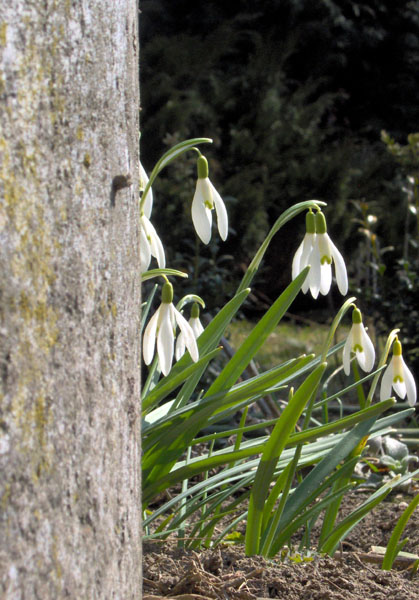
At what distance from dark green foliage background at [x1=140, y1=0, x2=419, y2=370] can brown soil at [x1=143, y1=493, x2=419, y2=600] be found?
363 centimetres

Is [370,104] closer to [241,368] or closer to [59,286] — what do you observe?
[241,368]

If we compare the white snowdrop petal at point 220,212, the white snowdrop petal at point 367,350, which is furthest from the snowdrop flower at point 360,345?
the white snowdrop petal at point 220,212

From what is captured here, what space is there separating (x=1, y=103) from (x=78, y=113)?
0.47ft

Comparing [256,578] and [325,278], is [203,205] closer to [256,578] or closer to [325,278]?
[325,278]

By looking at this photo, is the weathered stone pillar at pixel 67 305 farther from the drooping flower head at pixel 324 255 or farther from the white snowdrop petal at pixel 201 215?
the drooping flower head at pixel 324 255

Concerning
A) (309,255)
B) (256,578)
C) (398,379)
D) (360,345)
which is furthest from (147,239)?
(256,578)

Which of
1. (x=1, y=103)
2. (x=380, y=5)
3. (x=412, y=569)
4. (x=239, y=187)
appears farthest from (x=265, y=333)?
(x=380, y=5)

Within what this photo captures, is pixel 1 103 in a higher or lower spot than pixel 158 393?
higher

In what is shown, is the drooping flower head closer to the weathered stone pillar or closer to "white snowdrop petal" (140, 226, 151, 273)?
"white snowdrop petal" (140, 226, 151, 273)

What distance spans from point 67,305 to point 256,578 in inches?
31.2

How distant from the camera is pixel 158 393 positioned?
1.80 metres

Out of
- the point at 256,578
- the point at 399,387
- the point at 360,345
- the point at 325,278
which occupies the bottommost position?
the point at 256,578

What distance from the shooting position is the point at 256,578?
62.9 inches

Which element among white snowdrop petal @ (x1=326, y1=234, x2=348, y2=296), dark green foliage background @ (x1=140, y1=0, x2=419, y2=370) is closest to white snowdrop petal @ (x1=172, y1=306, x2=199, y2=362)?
white snowdrop petal @ (x1=326, y1=234, x2=348, y2=296)
